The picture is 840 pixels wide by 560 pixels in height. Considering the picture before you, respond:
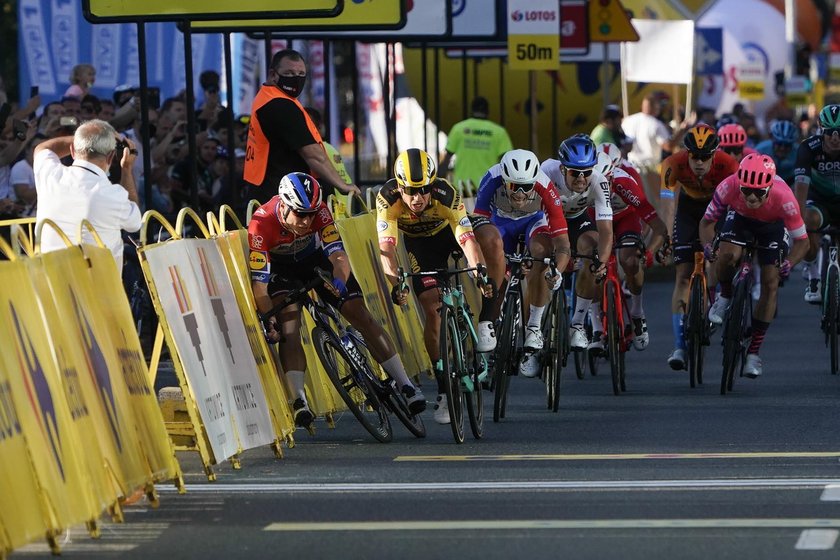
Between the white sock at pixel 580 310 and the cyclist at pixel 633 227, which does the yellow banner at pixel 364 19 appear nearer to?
the cyclist at pixel 633 227

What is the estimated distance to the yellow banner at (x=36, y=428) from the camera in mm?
7695

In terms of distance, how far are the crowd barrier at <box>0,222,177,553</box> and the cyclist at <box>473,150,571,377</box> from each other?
14.1 feet

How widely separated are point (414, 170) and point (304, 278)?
96 centimetres

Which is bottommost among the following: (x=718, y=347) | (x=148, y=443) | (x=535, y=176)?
(x=718, y=347)

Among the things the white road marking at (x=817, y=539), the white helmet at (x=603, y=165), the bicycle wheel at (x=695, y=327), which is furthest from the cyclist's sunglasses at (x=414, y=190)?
the white road marking at (x=817, y=539)

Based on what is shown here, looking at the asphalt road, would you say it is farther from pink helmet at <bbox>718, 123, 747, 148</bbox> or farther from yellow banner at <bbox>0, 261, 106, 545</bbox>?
pink helmet at <bbox>718, 123, 747, 148</bbox>

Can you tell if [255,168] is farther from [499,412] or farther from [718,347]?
[718,347]

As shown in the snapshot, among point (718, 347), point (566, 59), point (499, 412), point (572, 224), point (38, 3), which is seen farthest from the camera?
point (566, 59)

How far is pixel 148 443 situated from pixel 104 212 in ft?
7.44

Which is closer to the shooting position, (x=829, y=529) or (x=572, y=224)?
(x=829, y=529)

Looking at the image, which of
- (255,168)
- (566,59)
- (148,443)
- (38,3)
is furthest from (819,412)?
(566,59)

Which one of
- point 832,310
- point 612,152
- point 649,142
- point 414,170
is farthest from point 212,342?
point 649,142

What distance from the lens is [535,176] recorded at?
13297 mm

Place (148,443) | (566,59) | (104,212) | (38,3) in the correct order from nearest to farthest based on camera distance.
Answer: (148,443) → (104,212) → (38,3) → (566,59)
